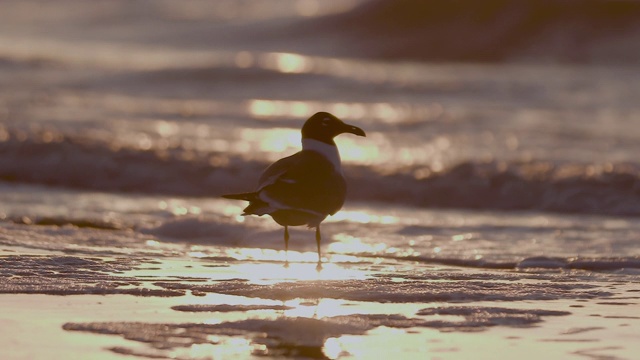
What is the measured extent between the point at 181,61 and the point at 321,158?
16.1 m

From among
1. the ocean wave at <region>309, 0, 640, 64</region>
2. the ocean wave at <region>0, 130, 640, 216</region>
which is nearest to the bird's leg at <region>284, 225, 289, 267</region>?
the ocean wave at <region>0, 130, 640, 216</region>

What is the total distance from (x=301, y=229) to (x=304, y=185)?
1.89 metres

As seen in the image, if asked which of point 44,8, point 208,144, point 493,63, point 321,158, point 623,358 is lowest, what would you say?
point 623,358

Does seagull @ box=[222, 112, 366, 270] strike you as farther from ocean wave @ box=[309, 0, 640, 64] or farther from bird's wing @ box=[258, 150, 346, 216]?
ocean wave @ box=[309, 0, 640, 64]

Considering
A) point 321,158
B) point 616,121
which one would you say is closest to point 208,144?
point 616,121

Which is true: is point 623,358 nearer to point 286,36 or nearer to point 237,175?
point 237,175

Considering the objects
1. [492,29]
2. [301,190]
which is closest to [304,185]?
[301,190]

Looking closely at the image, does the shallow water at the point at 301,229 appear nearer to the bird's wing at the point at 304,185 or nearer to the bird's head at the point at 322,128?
the bird's wing at the point at 304,185

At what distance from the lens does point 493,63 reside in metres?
24.2

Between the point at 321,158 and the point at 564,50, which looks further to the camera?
the point at 564,50

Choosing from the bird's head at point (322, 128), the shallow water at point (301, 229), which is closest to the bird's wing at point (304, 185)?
the bird's head at point (322, 128)

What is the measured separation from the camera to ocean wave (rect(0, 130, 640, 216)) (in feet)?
38.7

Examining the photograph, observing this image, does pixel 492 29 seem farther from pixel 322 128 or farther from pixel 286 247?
pixel 286 247

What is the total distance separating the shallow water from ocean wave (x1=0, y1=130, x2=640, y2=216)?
0.03 m
